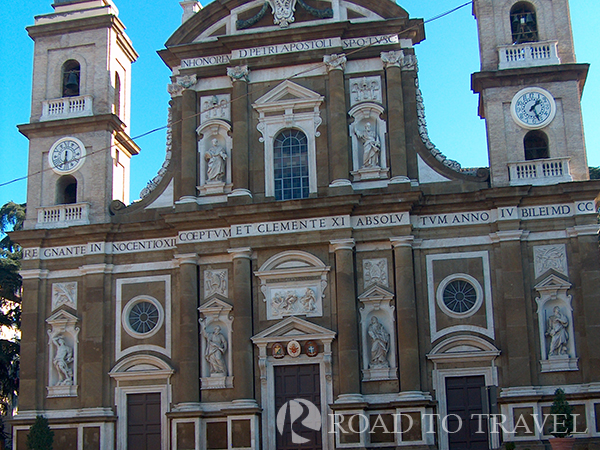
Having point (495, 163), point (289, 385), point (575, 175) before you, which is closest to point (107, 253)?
point (289, 385)

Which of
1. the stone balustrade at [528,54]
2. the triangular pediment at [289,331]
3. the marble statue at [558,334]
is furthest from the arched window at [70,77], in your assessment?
the marble statue at [558,334]

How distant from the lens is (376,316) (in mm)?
25781

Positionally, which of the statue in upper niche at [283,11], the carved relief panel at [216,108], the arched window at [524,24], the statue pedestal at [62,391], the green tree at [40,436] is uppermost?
the statue in upper niche at [283,11]

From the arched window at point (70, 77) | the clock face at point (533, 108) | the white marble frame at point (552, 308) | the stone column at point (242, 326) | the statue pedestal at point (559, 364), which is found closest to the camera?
the statue pedestal at point (559, 364)

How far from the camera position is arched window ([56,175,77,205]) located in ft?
96.5

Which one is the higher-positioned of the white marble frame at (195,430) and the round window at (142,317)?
the round window at (142,317)

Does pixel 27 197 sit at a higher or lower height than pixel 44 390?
higher

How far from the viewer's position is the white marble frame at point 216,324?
1024 inches

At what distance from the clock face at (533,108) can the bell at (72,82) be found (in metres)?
15.3

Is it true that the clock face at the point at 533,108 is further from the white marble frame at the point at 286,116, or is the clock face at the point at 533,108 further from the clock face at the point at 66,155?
the clock face at the point at 66,155

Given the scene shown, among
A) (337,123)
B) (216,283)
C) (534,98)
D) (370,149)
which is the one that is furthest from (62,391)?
(534,98)

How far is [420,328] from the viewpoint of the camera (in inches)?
1005

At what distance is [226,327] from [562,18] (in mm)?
14795

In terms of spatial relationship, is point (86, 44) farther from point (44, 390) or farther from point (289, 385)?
point (289, 385)
